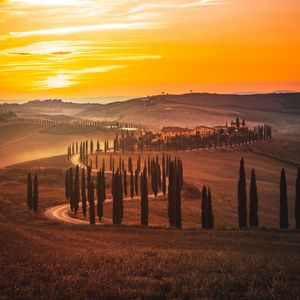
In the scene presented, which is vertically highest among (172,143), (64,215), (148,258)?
(148,258)

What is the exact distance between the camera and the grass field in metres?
17.8

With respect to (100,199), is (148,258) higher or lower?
higher

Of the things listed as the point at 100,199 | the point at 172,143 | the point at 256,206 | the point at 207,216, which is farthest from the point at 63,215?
the point at 172,143

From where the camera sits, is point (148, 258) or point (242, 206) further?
point (242, 206)

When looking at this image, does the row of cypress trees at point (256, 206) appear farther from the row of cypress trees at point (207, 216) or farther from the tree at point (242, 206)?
the row of cypress trees at point (207, 216)

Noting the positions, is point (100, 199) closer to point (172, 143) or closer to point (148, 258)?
point (148, 258)

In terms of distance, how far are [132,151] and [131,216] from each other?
3783 inches

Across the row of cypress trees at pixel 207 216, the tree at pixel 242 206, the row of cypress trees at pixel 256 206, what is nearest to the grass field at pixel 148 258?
the tree at pixel 242 206

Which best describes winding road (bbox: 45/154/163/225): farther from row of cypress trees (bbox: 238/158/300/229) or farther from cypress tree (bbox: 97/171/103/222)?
row of cypress trees (bbox: 238/158/300/229)

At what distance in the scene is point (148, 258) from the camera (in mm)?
25656

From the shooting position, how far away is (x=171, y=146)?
180 meters

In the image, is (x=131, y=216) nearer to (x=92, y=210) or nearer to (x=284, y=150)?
(x=92, y=210)

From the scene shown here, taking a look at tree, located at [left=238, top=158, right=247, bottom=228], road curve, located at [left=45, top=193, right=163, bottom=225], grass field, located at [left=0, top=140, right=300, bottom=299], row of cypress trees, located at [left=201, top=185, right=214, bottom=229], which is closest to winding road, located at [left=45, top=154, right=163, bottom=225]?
road curve, located at [left=45, top=193, right=163, bottom=225]

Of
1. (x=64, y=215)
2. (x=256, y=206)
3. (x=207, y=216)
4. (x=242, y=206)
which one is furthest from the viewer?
(x=64, y=215)
